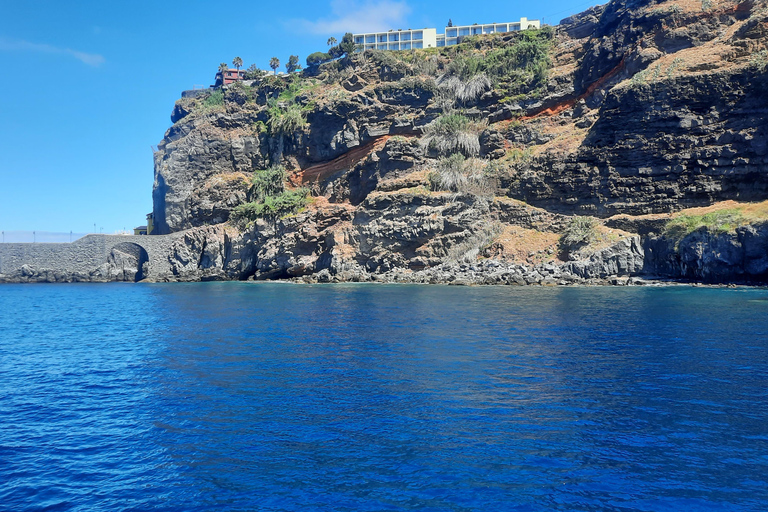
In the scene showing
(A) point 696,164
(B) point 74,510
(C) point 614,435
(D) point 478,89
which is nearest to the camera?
(B) point 74,510

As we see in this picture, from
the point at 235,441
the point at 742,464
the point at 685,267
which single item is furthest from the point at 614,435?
the point at 685,267

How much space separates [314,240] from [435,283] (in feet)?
54.2

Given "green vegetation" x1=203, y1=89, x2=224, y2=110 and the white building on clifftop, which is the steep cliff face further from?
the white building on clifftop

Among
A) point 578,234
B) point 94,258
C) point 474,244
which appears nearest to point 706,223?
point 578,234

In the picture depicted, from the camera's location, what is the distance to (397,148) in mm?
59500

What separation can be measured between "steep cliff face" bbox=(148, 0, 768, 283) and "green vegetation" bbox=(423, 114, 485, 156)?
6.5 inches

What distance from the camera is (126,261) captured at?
68.3 m

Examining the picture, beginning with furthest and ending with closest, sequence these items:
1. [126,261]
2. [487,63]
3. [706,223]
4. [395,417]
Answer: [126,261] < [487,63] < [706,223] < [395,417]

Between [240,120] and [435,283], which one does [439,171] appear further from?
[240,120]

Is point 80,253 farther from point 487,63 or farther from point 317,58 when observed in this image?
point 487,63

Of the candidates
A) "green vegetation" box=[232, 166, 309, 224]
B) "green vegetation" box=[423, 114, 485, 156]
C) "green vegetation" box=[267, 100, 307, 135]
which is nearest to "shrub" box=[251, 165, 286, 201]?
"green vegetation" box=[232, 166, 309, 224]

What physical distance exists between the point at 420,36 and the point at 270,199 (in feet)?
147

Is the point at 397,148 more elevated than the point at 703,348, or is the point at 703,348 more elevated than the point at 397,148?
the point at 397,148

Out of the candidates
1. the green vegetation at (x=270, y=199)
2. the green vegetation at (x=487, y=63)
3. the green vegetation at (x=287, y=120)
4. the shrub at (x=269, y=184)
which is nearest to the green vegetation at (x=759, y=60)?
the green vegetation at (x=487, y=63)
